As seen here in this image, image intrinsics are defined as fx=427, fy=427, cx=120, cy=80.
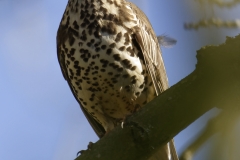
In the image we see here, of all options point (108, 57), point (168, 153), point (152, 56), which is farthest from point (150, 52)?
point (168, 153)

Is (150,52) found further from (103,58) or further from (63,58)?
(63,58)

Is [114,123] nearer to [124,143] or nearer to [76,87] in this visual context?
[76,87]

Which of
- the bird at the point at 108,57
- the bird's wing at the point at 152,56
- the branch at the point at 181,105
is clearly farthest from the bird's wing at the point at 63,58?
the branch at the point at 181,105

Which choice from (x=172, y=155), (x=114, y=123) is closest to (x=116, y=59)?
(x=114, y=123)

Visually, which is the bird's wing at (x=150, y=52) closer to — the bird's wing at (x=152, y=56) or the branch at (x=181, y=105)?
the bird's wing at (x=152, y=56)

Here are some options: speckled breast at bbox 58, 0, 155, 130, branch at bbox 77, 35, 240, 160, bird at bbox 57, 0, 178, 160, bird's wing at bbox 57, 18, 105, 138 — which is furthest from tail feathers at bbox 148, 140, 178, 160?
branch at bbox 77, 35, 240, 160

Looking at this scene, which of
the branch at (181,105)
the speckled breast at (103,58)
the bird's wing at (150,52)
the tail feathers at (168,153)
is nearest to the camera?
the branch at (181,105)

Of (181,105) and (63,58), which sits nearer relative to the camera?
(181,105)
